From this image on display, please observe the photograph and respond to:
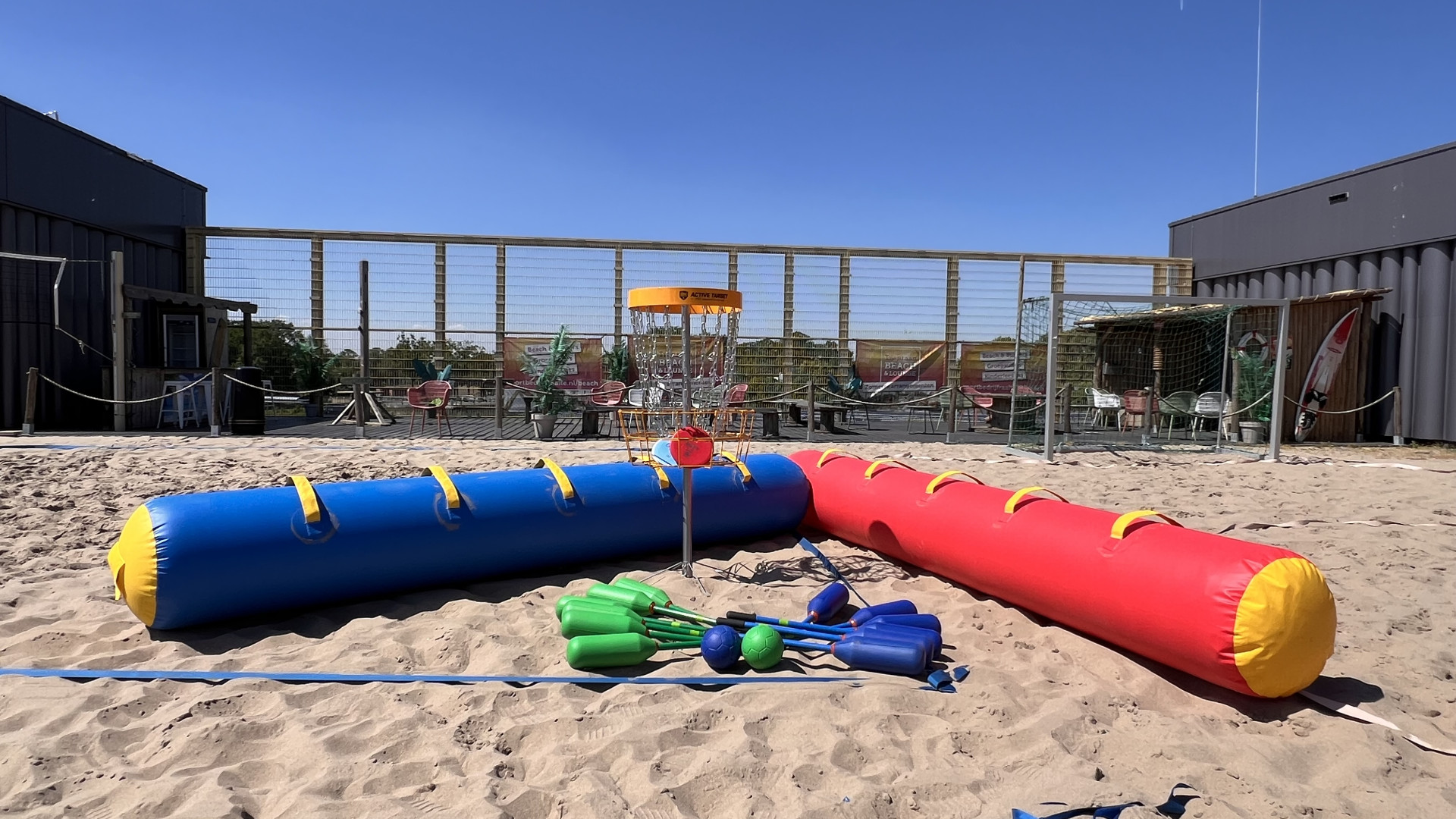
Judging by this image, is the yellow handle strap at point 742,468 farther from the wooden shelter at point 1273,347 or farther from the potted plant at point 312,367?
the potted plant at point 312,367

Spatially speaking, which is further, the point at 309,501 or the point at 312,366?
the point at 312,366

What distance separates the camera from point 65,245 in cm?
1223

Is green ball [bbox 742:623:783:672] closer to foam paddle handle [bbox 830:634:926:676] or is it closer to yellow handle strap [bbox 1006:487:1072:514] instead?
foam paddle handle [bbox 830:634:926:676]

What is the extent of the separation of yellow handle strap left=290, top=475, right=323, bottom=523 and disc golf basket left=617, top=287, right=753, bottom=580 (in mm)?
1419

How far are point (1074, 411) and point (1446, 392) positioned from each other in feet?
24.3

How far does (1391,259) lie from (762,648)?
46.5ft

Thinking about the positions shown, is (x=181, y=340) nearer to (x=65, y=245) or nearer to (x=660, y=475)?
(x=65, y=245)

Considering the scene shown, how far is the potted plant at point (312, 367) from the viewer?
602 inches

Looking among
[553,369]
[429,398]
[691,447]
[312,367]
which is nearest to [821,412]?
[553,369]

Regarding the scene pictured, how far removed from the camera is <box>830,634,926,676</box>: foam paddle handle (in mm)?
3021

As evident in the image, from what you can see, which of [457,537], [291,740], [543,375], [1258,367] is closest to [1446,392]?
[1258,367]

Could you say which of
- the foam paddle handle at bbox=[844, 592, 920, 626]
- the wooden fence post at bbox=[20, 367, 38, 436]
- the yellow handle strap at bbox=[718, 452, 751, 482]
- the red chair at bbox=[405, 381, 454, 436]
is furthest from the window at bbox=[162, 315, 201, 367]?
the foam paddle handle at bbox=[844, 592, 920, 626]

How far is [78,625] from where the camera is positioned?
3396 millimetres

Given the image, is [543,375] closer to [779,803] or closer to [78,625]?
[78,625]
